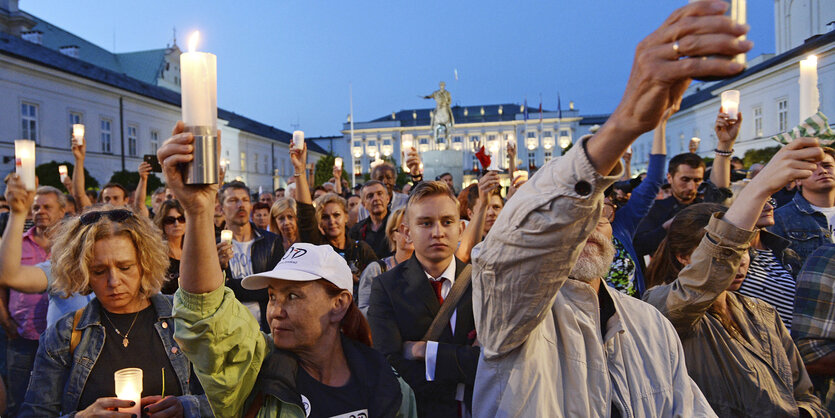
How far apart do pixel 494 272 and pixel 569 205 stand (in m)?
0.31

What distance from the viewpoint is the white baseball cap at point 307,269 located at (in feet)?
8.00

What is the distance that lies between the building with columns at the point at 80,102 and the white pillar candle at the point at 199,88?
101ft

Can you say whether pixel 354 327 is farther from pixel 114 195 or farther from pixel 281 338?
pixel 114 195

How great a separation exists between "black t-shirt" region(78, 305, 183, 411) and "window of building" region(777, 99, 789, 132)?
41457mm

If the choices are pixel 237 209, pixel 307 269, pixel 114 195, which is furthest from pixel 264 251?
pixel 307 269

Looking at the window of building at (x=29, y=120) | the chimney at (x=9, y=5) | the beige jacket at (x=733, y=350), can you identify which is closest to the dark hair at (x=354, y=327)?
the beige jacket at (x=733, y=350)

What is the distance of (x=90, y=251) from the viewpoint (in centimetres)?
289

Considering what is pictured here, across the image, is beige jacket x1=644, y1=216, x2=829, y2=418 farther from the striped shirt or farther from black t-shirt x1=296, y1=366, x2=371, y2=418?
black t-shirt x1=296, y1=366, x2=371, y2=418

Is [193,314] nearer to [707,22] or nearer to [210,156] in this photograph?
[210,156]

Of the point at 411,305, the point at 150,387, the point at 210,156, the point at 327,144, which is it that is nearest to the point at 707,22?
the point at 210,156

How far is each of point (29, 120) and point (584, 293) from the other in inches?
1376

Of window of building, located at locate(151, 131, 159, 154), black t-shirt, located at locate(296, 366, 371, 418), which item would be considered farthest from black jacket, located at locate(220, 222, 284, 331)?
window of building, located at locate(151, 131, 159, 154)

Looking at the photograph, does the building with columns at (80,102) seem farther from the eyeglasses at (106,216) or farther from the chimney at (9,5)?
the eyeglasses at (106,216)

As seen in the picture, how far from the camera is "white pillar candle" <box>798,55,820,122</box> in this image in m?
2.64
